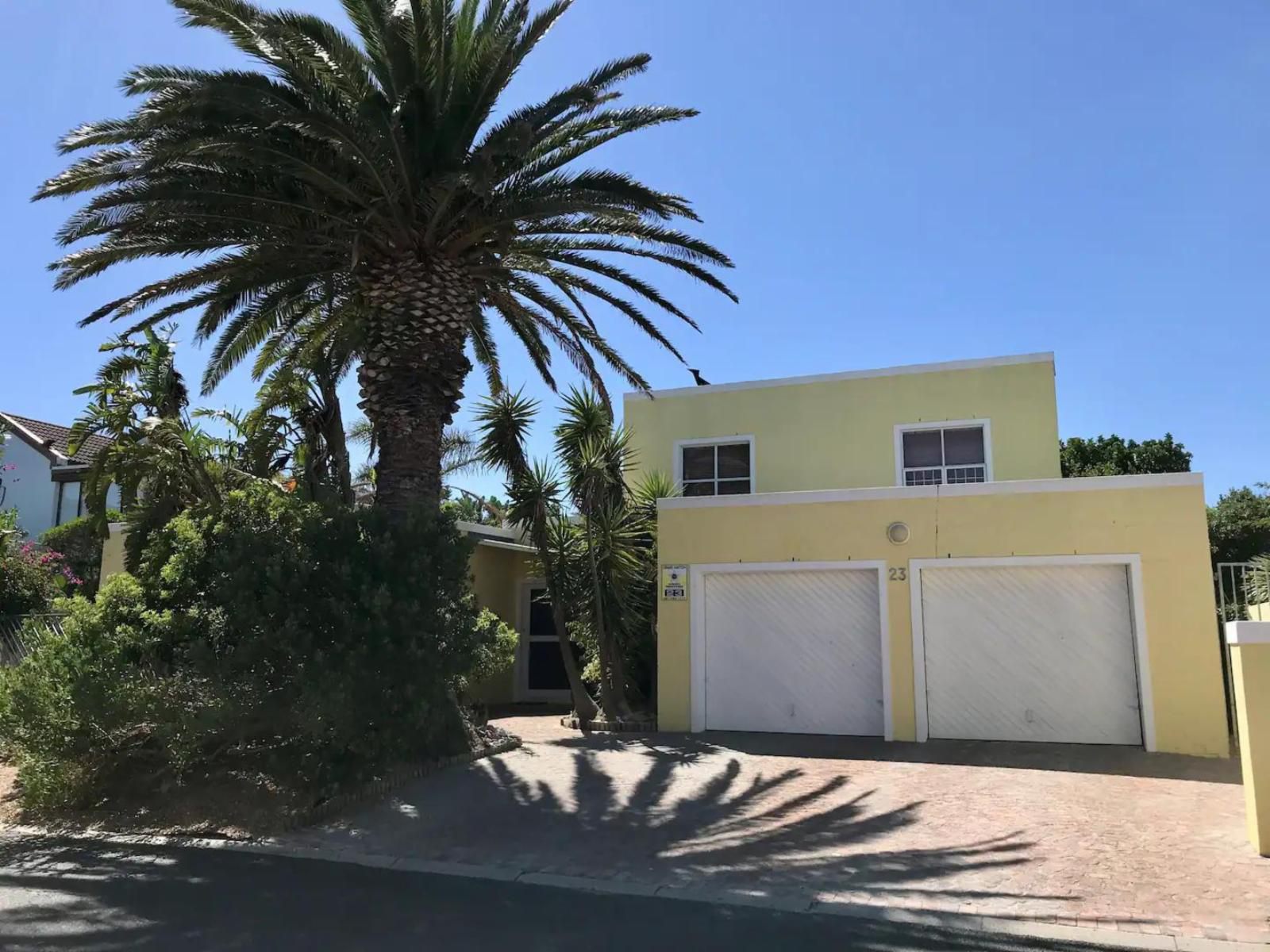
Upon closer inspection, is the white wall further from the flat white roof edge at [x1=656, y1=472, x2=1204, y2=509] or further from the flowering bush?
the flat white roof edge at [x1=656, y1=472, x2=1204, y2=509]

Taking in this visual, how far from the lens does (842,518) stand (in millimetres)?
12633

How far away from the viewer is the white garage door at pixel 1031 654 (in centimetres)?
1151

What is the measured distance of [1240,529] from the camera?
22.9 metres

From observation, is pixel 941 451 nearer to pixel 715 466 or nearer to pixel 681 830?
pixel 715 466

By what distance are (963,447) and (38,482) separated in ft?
96.0

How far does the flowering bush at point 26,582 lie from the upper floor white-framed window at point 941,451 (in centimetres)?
1755

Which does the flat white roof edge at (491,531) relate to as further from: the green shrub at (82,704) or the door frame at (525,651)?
the green shrub at (82,704)

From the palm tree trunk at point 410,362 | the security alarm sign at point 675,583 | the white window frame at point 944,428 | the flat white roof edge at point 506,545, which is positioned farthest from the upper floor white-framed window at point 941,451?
the palm tree trunk at point 410,362

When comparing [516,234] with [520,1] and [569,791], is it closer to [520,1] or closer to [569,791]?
[520,1]

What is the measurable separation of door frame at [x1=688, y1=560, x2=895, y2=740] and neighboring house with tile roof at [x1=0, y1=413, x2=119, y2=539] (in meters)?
23.8

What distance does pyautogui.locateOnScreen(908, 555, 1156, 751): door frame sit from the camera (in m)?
11.2

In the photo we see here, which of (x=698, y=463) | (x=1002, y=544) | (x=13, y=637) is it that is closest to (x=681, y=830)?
(x=1002, y=544)

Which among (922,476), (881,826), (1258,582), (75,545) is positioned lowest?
(881,826)

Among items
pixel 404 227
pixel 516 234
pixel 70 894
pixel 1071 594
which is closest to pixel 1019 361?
pixel 1071 594
